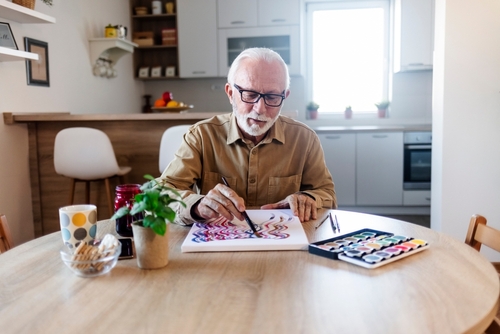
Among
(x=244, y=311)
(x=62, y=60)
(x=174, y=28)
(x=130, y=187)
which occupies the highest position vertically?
(x=174, y=28)

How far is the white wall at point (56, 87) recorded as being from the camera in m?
3.09

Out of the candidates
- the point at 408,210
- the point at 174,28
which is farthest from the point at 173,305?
the point at 174,28

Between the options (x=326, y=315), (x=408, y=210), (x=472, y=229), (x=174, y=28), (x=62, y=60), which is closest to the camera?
(x=326, y=315)

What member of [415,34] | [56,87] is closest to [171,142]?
[56,87]

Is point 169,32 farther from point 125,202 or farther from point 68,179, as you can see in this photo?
point 125,202

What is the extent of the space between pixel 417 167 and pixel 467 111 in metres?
1.70

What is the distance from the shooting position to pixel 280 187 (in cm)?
165

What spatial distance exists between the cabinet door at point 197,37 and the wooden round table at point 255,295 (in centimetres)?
409

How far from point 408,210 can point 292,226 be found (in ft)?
11.9

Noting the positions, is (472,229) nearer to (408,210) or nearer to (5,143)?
(5,143)

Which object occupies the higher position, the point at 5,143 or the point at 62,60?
the point at 62,60

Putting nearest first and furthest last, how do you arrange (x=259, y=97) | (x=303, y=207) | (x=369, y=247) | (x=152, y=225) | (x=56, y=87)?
(x=152, y=225) → (x=369, y=247) → (x=303, y=207) → (x=259, y=97) → (x=56, y=87)

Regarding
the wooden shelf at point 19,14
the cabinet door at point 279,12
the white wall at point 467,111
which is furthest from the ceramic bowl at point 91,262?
the cabinet door at point 279,12

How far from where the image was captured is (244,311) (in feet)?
2.44
